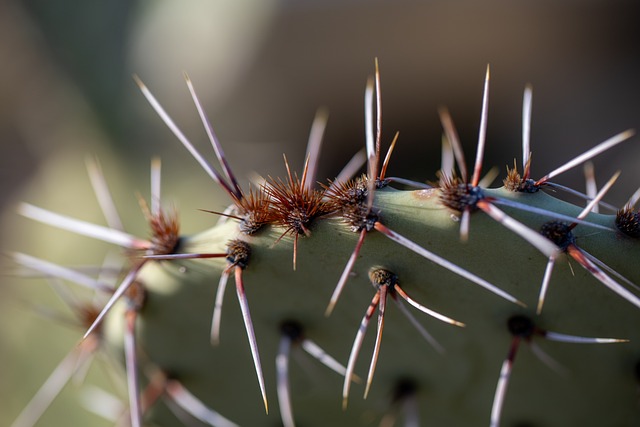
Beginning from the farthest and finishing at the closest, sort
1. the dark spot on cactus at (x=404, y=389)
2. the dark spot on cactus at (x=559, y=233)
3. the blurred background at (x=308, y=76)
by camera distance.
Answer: the blurred background at (x=308, y=76)
the dark spot on cactus at (x=404, y=389)
the dark spot on cactus at (x=559, y=233)

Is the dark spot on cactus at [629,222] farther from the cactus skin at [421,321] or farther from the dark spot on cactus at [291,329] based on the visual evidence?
the dark spot on cactus at [291,329]

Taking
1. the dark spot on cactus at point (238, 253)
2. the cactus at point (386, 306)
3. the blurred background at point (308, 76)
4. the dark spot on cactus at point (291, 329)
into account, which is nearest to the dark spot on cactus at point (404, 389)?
the cactus at point (386, 306)

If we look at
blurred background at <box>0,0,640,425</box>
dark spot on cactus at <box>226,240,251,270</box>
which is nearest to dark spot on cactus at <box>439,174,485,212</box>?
dark spot on cactus at <box>226,240,251,270</box>

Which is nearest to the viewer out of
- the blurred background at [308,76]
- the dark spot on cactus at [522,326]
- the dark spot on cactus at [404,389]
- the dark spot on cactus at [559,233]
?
the dark spot on cactus at [559,233]

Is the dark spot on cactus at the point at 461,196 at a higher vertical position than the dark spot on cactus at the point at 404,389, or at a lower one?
higher

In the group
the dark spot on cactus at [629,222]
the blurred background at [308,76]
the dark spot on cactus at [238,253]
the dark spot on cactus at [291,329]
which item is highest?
the blurred background at [308,76]

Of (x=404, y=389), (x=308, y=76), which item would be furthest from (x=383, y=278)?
(x=308, y=76)

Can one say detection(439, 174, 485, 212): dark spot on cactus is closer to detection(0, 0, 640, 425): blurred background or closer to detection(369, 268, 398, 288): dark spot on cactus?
detection(369, 268, 398, 288): dark spot on cactus

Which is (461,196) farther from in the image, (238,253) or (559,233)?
(238,253)
